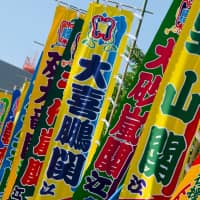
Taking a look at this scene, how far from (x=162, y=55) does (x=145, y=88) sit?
0.68 m

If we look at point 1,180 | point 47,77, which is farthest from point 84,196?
point 1,180

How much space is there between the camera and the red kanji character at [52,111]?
13227mm

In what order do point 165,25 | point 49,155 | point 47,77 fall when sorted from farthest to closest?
point 47,77
point 49,155
point 165,25

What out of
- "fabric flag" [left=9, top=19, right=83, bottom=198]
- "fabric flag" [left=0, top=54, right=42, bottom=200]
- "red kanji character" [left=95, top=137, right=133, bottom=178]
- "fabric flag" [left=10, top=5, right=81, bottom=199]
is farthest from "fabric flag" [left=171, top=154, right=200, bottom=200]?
"fabric flag" [left=0, top=54, right=42, bottom=200]

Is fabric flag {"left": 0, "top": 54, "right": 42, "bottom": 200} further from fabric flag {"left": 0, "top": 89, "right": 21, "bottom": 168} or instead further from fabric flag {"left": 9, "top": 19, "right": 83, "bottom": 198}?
fabric flag {"left": 0, "top": 89, "right": 21, "bottom": 168}

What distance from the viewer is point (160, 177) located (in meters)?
A: 6.75

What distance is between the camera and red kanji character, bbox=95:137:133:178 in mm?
9516

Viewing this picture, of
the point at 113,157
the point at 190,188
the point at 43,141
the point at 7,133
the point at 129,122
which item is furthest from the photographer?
the point at 7,133

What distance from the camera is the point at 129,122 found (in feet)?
31.1

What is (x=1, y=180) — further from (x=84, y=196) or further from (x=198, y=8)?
(x=198, y=8)

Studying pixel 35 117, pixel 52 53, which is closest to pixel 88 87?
pixel 52 53

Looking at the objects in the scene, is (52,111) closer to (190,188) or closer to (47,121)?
(47,121)

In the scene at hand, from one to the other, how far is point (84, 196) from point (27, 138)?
5.59 metres

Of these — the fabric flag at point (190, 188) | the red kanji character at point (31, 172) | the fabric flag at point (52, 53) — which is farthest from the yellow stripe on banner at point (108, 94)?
the fabric flag at point (190, 188)
